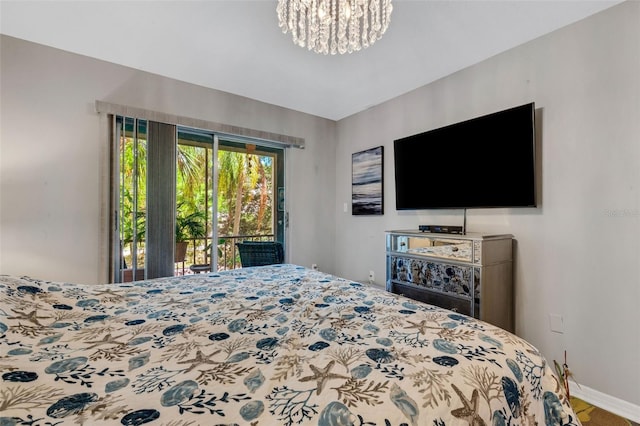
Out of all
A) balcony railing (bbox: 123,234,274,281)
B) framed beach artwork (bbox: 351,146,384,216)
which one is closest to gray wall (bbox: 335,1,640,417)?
framed beach artwork (bbox: 351,146,384,216)

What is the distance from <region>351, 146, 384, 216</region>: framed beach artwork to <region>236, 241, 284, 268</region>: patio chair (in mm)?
1232

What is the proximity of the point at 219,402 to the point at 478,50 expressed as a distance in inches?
117

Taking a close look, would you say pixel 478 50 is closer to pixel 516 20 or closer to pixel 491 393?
pixel 516 20

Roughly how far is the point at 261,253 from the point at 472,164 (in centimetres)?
229

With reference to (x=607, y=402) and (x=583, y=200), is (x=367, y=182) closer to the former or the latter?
(x=583, y=200)

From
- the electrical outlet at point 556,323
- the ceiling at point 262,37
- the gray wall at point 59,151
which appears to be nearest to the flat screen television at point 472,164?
the ceiling at point 262,37

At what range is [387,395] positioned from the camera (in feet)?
2.28

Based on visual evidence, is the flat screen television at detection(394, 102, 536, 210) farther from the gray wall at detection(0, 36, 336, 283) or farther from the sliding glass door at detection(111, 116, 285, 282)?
the gray wall at detection(0, 36, 336, 283)

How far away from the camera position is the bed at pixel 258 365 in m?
0.64

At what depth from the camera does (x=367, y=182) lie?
3756 mm

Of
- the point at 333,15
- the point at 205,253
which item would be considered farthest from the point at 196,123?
the point at 333,15

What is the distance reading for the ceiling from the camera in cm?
202

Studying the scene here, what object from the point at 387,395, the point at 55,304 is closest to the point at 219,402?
the point at 387,395

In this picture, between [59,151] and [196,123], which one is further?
[196,123]
